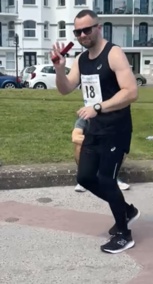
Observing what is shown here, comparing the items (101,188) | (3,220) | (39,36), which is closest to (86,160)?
(101,188)

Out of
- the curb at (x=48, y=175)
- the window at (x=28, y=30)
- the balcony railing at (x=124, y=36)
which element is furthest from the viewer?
the balcony railing at (x=124, y=36)

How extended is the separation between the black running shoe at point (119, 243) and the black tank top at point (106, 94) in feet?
2.84

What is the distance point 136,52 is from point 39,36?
885 cm

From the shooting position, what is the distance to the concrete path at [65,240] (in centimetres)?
407

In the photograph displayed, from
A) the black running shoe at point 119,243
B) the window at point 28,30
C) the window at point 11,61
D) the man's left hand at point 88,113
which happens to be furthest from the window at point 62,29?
the man's left hand at point 88,113

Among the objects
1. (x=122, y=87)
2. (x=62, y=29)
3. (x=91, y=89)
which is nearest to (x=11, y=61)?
(x=62, y=29)

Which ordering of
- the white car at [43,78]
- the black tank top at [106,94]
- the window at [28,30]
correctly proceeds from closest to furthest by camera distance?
the black tank top at [106,94]
the white car at [43,78]
the window at [28,30]

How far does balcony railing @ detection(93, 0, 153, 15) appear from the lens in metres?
50.7

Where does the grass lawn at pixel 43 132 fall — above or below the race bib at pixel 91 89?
below

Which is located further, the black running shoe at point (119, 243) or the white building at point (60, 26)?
the white building at point (60, 26)

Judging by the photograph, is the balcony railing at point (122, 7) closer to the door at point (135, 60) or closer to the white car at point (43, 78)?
the door at point (135, 60)

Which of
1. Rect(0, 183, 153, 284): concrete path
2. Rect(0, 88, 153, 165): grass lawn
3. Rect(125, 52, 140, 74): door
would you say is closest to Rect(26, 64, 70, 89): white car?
Rect(0, 88, 153, 165): grass lawn

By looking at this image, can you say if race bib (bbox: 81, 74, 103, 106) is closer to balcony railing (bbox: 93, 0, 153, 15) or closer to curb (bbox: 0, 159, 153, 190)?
curb (bbox: 0, 159, 153, 190)

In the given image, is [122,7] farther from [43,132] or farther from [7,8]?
[43,132]
